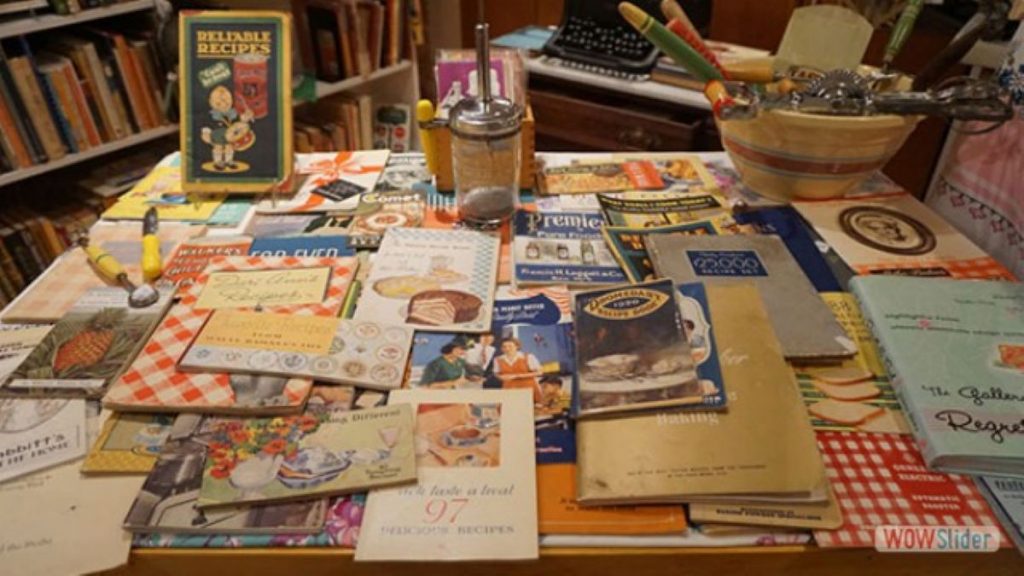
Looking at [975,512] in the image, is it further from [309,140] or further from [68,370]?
[309,140]

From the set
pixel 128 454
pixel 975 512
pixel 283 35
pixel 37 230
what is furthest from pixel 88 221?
pixel 975 512

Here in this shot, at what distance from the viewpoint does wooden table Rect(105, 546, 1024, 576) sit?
20.8 inches

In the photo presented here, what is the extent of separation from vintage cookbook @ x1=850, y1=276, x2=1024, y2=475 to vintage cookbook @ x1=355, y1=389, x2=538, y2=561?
1.15ft

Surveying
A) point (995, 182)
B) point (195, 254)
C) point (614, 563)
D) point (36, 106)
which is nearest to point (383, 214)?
point (195, 254)

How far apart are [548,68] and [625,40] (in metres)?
0.20

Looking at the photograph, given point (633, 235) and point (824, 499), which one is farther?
point (633, 235)

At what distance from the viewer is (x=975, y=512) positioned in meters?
0.54

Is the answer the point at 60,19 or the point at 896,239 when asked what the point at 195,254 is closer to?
the point at 896,239

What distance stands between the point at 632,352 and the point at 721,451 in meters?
0.13

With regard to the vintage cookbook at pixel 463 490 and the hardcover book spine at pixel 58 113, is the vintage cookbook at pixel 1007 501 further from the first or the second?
the hardcover book spine at pixel 58 113

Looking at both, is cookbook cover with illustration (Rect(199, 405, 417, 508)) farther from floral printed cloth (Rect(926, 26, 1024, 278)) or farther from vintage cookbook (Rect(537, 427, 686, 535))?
floral printed cloth (Rect(926, 26, 1024, 278))

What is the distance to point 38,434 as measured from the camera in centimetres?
61

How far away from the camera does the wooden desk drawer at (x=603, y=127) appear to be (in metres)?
1.53

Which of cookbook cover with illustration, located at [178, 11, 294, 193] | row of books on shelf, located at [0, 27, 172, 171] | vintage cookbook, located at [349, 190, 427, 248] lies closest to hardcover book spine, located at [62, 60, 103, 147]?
row of books on shelf, located at [0, 27, 172, 171]
